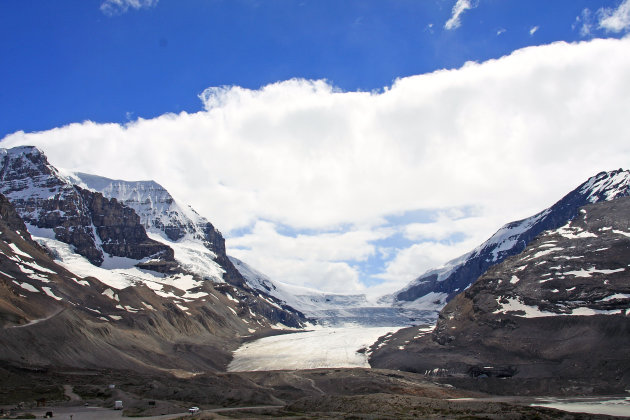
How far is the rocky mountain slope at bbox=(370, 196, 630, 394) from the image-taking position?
452ft

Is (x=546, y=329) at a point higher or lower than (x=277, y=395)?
higher

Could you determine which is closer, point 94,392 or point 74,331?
point 94,392

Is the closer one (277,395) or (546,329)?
(277,395)

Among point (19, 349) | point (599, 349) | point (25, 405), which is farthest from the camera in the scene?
Result: point (599, 349)

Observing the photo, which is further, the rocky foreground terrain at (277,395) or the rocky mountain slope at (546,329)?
the rocky mountain slope at (546,329)

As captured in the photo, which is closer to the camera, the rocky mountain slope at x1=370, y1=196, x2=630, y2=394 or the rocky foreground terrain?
the rocky foreground terrain

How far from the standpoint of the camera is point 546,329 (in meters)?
161

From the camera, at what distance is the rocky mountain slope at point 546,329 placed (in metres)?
138

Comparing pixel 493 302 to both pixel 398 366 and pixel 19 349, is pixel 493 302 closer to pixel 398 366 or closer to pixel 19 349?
pixel 398 366

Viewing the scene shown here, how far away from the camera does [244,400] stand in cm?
10644

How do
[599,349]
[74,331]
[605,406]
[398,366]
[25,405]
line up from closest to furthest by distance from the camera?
[25,405] → [605,406] → [599,349] → [74,331] → [398,366]

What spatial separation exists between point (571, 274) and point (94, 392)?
447 ft

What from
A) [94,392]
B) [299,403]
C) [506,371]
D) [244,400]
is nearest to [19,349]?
[94,392]

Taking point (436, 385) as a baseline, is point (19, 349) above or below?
above
